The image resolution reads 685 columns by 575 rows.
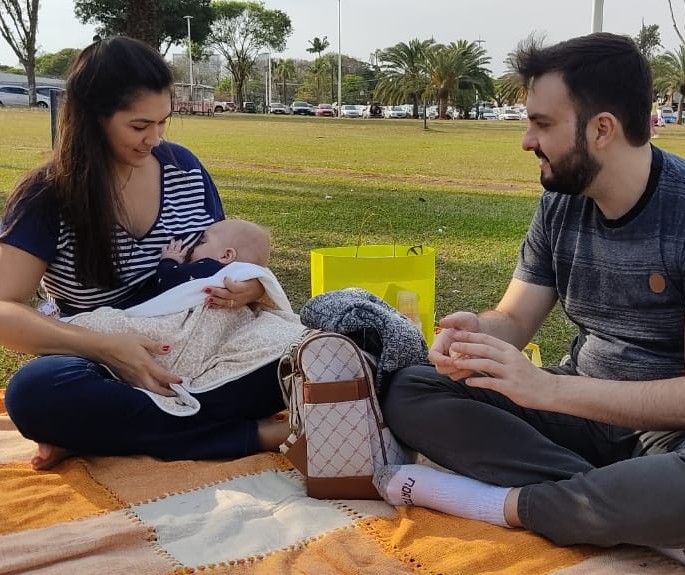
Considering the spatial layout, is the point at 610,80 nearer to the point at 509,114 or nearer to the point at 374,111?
the point at 509,114

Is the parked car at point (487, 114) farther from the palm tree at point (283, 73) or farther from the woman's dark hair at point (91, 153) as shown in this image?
the woman's dark hair at point (91, 153)

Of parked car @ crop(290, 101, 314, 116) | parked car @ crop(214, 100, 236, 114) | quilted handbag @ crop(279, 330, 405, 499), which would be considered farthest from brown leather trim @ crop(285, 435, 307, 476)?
parked car @ crop(290, 101, 314, 116)

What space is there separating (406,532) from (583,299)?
0.86 meters

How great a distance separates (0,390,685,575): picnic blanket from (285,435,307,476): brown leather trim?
A: 7cm

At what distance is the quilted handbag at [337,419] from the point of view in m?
2.33

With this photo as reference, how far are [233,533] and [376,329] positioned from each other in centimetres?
74

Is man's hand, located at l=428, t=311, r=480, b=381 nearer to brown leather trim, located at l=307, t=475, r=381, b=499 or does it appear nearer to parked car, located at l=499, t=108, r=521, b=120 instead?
brown leather trim, located at l=307, t=475, r=381, b=499

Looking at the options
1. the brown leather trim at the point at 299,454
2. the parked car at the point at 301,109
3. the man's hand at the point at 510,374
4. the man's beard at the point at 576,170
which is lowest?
the brown leather trim at the point at 299,454

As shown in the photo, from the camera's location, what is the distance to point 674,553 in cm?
196

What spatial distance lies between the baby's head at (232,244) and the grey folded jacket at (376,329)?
497mm

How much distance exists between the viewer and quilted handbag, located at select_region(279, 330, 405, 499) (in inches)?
91.7

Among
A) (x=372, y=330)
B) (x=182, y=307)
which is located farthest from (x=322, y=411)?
(x=182, y=307)

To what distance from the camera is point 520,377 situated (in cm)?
204

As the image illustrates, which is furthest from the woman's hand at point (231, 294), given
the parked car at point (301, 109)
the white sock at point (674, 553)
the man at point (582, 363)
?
the parked car at point (301, 109)
